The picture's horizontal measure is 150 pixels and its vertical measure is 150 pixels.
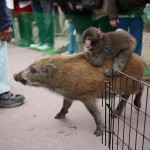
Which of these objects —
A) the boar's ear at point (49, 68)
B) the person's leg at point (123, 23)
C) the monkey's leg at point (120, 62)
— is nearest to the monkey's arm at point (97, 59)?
the monkey's leg at point (120, 62)

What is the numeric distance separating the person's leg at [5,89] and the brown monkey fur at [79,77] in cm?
65

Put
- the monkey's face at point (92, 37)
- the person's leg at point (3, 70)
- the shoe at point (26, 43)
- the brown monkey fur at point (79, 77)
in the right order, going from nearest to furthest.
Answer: the brown monkey fur at point (79, 77) < the monkey's face at point (92, 37) < the person's leg at point (3, 70) < the shoe at point (26, 43)

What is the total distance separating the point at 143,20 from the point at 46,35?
2.88 metres

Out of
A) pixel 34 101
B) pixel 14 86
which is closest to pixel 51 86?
pixel 34 101

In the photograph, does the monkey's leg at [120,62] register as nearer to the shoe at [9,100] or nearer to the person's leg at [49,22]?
the shoe at [9,100]

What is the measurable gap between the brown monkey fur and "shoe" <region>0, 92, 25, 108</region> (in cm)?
68

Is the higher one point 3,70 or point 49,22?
point 49,22

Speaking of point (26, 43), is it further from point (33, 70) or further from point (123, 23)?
point (33, 70)

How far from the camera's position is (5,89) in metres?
3.74

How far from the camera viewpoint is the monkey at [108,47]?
301cm

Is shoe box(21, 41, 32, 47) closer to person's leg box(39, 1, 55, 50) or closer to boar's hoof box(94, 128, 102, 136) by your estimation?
person's leg box(39, 1, 55, 50)

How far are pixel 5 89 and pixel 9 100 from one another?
0.47 feet

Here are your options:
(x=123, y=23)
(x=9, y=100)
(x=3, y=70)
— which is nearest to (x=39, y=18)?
(x=123, y=23)

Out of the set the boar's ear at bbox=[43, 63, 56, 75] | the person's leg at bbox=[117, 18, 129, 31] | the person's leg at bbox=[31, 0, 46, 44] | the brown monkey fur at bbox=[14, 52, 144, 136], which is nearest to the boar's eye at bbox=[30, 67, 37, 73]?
the brown monkey fur at bbox=[14, 52, 144, 136]
